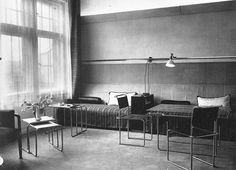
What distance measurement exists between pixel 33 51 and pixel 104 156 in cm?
290

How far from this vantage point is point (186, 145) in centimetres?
470

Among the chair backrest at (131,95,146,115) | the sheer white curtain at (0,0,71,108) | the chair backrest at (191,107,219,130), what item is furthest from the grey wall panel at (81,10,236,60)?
the chair backrest at (191,107,219,130)

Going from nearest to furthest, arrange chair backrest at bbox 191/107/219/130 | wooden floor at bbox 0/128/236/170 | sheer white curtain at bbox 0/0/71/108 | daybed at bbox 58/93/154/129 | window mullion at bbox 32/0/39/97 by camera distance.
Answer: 1. chair backrest at bbox 191/107/219/130
2. wooden floor at bbox 0/128/236/170
3. sheer white curtain at bbox 0/0/71/108
4. window mullion at bbox 32/0/39/97
5. daybed at bbox 58/93/154/129

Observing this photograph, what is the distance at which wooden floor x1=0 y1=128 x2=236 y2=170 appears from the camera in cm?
373

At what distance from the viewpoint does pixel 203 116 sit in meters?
3.55

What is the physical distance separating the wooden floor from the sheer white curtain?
3.91ft

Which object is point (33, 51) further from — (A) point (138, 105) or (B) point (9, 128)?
(A) point (138, 105)

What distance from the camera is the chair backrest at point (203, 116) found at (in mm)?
3498

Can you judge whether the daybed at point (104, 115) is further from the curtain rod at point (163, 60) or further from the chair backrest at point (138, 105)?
the curtain rod at point (163, 60)

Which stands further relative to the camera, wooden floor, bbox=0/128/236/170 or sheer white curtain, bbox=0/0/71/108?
sheer white curtain, bbox=0/0/71/108

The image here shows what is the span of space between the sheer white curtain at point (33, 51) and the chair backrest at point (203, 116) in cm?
349

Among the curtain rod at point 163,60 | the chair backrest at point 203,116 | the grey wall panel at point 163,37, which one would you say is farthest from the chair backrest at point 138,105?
the grey wall panel at point 163,37

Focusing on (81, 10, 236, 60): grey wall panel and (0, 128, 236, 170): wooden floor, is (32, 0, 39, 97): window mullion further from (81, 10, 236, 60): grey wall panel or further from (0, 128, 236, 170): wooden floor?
(81, 10, 236, 60): grey wall panel

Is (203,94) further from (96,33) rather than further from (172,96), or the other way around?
(96,33)
